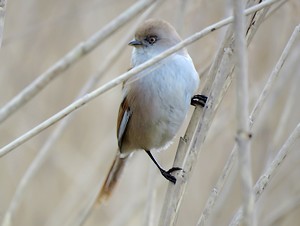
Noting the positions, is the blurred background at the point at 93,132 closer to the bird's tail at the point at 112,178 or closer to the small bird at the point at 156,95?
the bird's tail at the point at 112,178

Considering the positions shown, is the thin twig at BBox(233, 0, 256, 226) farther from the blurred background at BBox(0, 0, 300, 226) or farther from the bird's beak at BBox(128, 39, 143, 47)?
the blurred background at BBox(0, 0, 300, 226)

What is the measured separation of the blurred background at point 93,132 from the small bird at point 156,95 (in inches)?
14.2

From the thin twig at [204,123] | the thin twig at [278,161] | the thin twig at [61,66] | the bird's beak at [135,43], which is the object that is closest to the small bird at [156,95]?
the bird's beak at [135,43]

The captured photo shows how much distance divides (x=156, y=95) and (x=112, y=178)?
0.55 metres

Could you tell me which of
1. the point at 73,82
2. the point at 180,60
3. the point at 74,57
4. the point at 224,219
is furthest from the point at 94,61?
the point at 74,57

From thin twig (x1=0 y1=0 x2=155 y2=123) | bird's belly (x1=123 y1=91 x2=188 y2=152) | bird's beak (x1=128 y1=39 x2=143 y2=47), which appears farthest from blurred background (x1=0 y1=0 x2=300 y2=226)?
thin twig (x1=0 y1=0 x2=155 y2=123)

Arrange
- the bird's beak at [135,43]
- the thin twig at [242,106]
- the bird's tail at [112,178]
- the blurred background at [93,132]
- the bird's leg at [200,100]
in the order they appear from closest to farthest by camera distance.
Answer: the thin twig at [242,106] < the bird's leg at [200,100] < the bird's beak at [135,43] < the bird's tail at [112,178] < the blurred background at [93,132]

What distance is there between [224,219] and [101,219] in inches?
28.2

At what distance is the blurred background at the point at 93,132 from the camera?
2799 millimetres

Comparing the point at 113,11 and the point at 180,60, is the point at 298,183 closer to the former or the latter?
the point at 180,60

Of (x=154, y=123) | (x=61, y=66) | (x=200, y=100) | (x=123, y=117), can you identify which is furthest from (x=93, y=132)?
(x=61, y=66)

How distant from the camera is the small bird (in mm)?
2076

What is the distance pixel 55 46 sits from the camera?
3350 mm

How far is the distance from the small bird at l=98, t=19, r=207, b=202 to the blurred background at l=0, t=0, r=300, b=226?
14.2 inches
